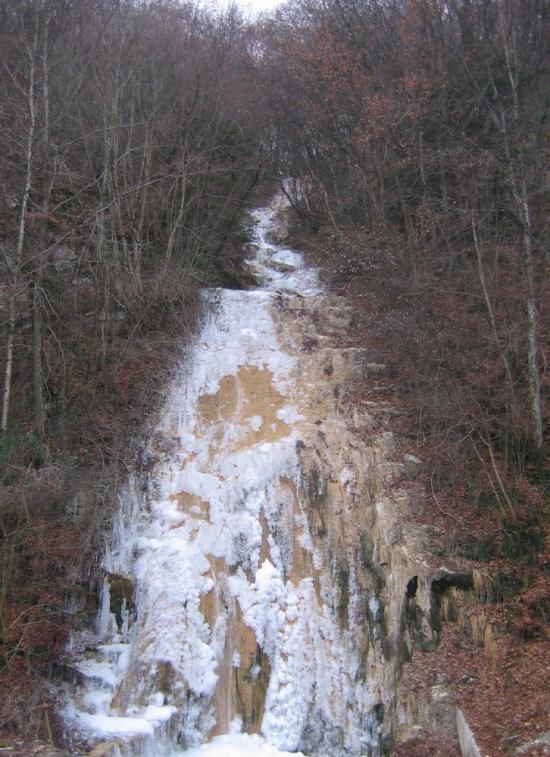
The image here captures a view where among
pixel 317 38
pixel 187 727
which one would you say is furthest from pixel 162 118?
pixel 187 727

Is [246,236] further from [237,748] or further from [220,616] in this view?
[237,748]

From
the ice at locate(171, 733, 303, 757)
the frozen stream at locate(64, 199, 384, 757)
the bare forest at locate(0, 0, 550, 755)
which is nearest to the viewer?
the ice at locate(171, 733, 303, 757)

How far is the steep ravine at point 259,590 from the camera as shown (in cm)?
809

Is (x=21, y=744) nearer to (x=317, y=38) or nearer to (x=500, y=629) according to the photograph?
(x=500, y=629)

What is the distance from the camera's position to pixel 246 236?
19359 mm

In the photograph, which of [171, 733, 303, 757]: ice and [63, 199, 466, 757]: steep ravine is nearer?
[171, 733, 303, 757]: ice

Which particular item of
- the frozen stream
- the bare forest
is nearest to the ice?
the frozen stream

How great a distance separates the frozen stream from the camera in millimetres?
8016

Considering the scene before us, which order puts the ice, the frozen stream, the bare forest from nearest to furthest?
the ice, the frozen stream, the bare forest

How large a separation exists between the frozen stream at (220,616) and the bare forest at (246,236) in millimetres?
610

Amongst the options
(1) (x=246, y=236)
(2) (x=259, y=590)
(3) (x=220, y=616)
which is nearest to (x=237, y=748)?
(3) (x=220, y=616)

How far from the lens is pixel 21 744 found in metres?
6.95

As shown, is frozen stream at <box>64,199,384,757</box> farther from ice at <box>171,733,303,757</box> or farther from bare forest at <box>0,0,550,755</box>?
bare forest at <box>0,0,550,755</box>

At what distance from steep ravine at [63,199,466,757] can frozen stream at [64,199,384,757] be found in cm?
2
